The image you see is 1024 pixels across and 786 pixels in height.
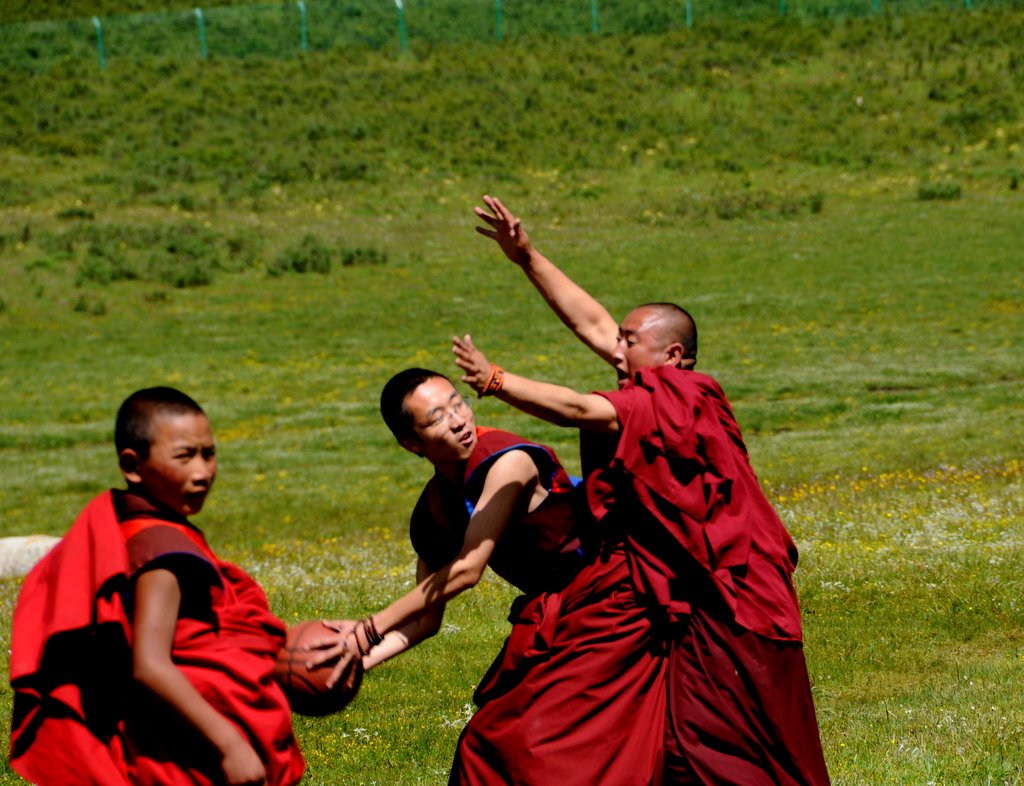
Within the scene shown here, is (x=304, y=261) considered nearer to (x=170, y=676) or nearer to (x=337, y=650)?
(x=337, y=650)

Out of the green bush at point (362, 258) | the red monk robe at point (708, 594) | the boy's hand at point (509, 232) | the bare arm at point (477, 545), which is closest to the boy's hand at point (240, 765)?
the bare arm at point (477, 545)

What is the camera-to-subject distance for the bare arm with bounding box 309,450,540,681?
14.9 ft

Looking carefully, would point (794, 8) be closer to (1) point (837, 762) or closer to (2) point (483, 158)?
(2) point (483, 158)

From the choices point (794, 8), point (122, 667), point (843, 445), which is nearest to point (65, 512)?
point (843, 445)

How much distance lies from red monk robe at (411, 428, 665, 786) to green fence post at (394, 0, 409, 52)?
4671 centimetres

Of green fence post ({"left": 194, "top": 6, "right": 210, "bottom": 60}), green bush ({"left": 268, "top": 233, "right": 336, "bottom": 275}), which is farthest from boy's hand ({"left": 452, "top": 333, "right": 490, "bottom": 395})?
green fence post ({"left": 194, "top": 6, "right": 210, "bottom": 60})

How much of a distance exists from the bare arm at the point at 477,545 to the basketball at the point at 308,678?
3.0 inches

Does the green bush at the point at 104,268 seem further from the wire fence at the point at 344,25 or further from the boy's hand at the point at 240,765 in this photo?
the boy's hand at the point at 240,765

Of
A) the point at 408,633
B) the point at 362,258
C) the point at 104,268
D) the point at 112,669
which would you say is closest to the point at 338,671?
the point at 408,633

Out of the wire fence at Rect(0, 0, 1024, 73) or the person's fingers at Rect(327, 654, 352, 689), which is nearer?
the person's fingers at Rect(327, 654, 352, 689)

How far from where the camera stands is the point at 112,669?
3.72 metres

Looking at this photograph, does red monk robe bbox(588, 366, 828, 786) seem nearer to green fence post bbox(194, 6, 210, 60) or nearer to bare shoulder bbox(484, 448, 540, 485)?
bare shoulder bbox(484, 448, 540, 485)

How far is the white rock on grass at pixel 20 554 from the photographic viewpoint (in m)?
13.0

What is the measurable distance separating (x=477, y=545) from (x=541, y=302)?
1020 inches
